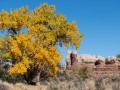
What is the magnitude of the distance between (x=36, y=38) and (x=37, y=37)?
0.22 m

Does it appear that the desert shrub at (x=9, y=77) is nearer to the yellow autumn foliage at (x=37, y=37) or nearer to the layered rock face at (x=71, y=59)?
the yellow autumn foliage at (x=37, y=37)

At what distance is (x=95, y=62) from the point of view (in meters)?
69.5

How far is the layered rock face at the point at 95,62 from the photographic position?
61781 mm

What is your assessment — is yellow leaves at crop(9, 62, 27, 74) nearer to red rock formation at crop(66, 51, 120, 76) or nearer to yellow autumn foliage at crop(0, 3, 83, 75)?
yellow autumn foliage at crop(0, 3, 83, 75)

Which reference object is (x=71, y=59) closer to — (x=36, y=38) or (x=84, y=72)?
(x=84, y=72)

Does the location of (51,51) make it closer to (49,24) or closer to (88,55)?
(49,24)

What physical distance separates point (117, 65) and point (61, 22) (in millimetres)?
23539

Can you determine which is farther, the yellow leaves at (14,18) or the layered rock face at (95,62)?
the layered rock face at (95,62)

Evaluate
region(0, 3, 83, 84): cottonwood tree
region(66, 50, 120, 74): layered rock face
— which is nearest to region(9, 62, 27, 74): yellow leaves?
region(0, 3, 83, 84): cottonwood tree

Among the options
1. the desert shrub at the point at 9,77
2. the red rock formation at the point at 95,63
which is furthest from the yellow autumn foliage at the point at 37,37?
the red rock formation at the point at 95,63

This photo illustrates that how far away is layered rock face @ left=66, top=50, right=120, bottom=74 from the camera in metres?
61.8

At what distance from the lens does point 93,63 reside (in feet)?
228

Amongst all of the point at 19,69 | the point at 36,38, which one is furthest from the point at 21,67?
the point at 36,38

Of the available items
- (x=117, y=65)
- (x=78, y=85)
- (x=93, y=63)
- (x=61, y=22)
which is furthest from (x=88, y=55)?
(x=78, y=85)
